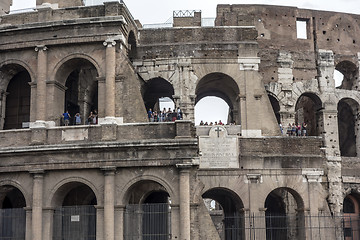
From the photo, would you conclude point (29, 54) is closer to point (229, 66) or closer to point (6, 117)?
point (6, 117)

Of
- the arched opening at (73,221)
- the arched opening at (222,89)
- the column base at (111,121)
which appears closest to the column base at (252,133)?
the arched opening at (222,89)

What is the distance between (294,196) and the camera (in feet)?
67.6

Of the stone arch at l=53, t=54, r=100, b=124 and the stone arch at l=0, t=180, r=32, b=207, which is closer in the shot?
the stone arch at l=0, t=180, r=32, b=207

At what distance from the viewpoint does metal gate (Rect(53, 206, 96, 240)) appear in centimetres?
1714

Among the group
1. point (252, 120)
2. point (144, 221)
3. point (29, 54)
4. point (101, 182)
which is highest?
point (29, 54)

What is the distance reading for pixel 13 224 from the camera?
17469 millimetres

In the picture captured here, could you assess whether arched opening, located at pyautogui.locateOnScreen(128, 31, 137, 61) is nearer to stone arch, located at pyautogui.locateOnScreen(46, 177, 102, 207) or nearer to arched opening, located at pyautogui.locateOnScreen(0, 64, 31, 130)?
arched opening, located at pyautogui.locateOnScreen(0, 64, 31, 130)

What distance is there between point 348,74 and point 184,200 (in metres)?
14.1

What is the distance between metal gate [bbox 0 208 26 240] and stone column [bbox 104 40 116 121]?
15.0ft

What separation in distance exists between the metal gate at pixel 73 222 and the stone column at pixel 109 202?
0.90 m

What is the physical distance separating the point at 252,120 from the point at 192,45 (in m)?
4.07

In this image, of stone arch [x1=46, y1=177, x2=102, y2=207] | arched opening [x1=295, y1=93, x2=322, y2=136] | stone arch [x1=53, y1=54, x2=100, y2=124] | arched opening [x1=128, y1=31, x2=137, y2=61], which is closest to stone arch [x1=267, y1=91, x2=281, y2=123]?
arched opening [x1=295, y1=93, x2=322, y2=136]

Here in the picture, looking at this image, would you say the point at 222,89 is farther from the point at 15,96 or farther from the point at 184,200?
the point at 15,96

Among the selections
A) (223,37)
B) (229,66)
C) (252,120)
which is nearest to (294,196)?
(252,120)
